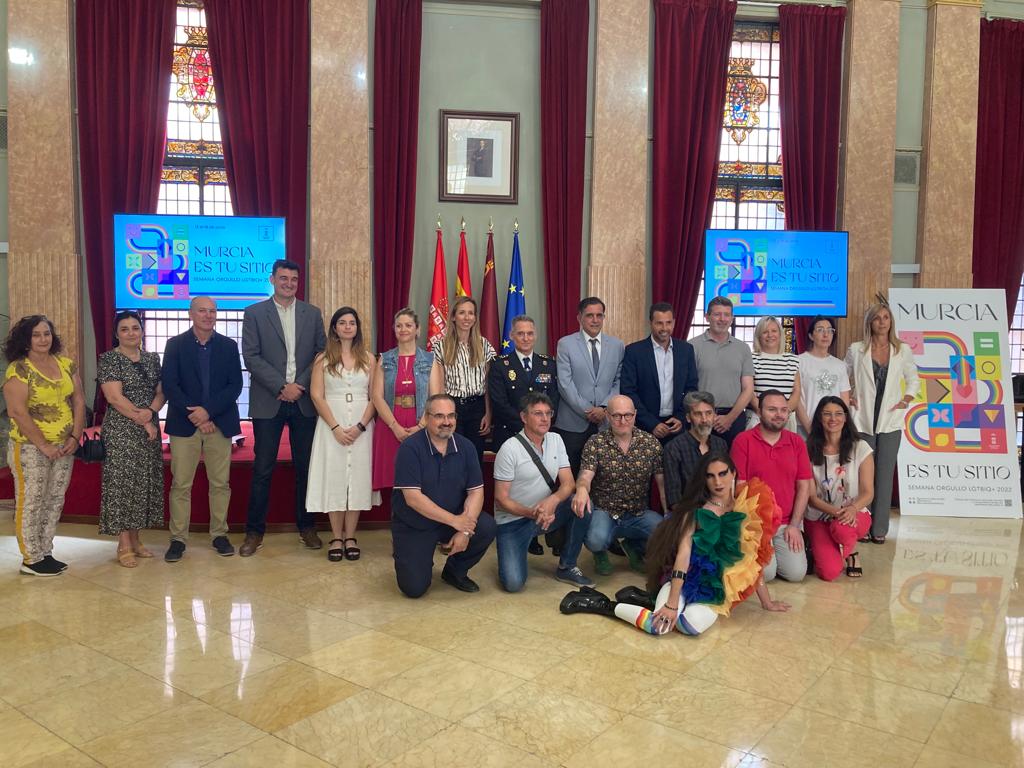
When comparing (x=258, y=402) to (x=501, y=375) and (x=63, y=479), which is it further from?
(x=501, y=375)

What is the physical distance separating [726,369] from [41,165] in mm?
5271

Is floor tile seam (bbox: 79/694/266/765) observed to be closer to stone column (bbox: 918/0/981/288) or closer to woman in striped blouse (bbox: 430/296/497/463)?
woman in striped blouse (bbox: 430/296/497/463)

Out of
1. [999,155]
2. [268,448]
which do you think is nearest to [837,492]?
[268,448]

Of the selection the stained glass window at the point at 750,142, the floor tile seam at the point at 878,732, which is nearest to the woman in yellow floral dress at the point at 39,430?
the floor tile seam at the point at 878,732

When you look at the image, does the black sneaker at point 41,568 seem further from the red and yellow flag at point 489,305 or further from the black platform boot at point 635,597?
the red and yellow flag at point 489,305

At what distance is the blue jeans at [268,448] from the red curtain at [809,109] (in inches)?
170

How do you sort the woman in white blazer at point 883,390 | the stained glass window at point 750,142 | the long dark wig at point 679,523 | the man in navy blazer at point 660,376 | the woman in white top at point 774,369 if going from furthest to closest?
the stained glass window at point 750,142, the woman in white blazer at point 883,390, the woman in white top at point 774,369, the man in navy blazer at point 660,376, the long dark wig at point 679,523

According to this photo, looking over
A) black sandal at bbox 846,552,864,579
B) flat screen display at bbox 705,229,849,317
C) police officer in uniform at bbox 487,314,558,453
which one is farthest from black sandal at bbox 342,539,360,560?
flat screen display at bbox 705,229,849,317

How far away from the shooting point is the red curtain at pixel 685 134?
22.6ft

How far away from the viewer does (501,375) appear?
483cm

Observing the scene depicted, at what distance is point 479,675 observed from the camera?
314cm

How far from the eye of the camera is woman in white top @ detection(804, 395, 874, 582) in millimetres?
4418

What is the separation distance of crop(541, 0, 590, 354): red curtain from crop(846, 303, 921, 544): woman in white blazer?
7.76 ft

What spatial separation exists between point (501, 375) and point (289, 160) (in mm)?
2928
